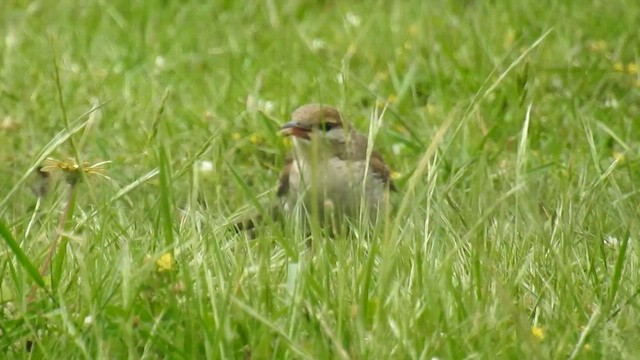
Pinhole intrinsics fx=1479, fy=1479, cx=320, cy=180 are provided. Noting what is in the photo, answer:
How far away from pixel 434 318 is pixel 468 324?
9 cm

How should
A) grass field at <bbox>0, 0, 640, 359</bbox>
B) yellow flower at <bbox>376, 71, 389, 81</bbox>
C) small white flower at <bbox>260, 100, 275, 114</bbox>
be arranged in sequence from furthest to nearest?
1. yellow flower at <bbox>376, 71, 389, 81</bbox>
2. small white flower at <bbox>260, 100, 275, 114</bbox>
3. grass field at <bbox>0, 0, 640, 359</bbox>

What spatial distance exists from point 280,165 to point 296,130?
2.01 ft

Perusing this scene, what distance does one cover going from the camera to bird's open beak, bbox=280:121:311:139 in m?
6.22

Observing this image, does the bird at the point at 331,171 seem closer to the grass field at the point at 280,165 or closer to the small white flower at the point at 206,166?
the grass field at the point at 280,165

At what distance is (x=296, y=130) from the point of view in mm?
6223

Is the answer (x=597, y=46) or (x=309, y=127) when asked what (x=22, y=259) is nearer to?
(x=309, y=127)

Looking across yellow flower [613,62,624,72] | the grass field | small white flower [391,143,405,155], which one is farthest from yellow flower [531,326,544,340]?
yellow flower [613,62,624,72]

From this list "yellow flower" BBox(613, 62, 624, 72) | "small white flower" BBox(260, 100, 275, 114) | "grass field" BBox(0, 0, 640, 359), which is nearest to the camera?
"grass field" BBox(0, 0, 640, 359)

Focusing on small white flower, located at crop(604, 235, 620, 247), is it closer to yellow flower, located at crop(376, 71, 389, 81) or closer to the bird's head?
the bird's head

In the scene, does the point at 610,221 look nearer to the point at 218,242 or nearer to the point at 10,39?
the point at 218,242

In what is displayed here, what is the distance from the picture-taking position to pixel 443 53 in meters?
7.75

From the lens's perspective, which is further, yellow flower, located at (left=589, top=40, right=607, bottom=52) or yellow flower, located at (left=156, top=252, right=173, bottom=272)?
yellow flower, located at (left=589, top=40, right=607, bottom=52)

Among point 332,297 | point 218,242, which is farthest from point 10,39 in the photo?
point 332,297

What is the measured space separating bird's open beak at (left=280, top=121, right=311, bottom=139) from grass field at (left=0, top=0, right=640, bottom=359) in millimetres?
278
